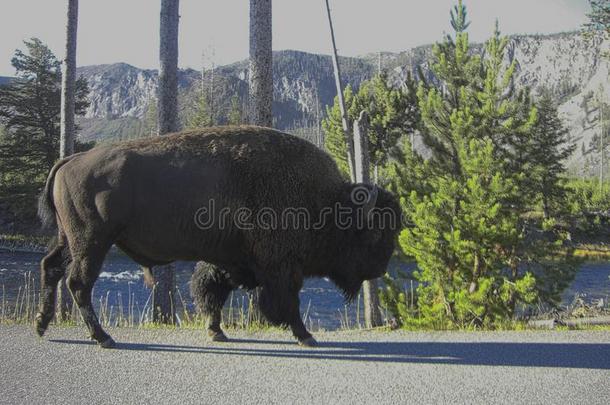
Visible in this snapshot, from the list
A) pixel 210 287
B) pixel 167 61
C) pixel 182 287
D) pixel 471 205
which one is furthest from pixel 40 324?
pixel 182 287

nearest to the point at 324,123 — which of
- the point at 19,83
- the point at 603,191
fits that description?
the point at 19,83

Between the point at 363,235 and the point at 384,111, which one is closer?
the point at 363,235

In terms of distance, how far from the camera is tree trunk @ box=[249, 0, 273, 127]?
347 inches

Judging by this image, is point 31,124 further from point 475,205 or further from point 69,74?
point 475,205

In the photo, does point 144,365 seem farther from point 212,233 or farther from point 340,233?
point 340,233

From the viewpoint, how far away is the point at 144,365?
4.32 meters

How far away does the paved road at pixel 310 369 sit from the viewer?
354 centimetres

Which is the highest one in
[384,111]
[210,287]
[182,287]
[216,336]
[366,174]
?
[384,111]

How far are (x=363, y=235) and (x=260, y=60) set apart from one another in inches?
180

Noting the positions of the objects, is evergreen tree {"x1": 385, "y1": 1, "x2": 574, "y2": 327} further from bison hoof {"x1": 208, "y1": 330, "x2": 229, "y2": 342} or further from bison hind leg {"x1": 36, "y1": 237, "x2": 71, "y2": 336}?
bison hind leg {"x1": 36, "y1": 237, "x2": 71, "y2": 336}

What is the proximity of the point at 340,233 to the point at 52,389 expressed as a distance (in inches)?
118

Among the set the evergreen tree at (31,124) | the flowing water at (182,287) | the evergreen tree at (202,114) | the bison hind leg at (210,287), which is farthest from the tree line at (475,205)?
the evergreen tree at (202,114)

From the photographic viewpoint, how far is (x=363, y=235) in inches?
215

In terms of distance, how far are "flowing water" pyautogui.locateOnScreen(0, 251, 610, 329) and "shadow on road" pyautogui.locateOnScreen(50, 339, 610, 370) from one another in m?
11.0
